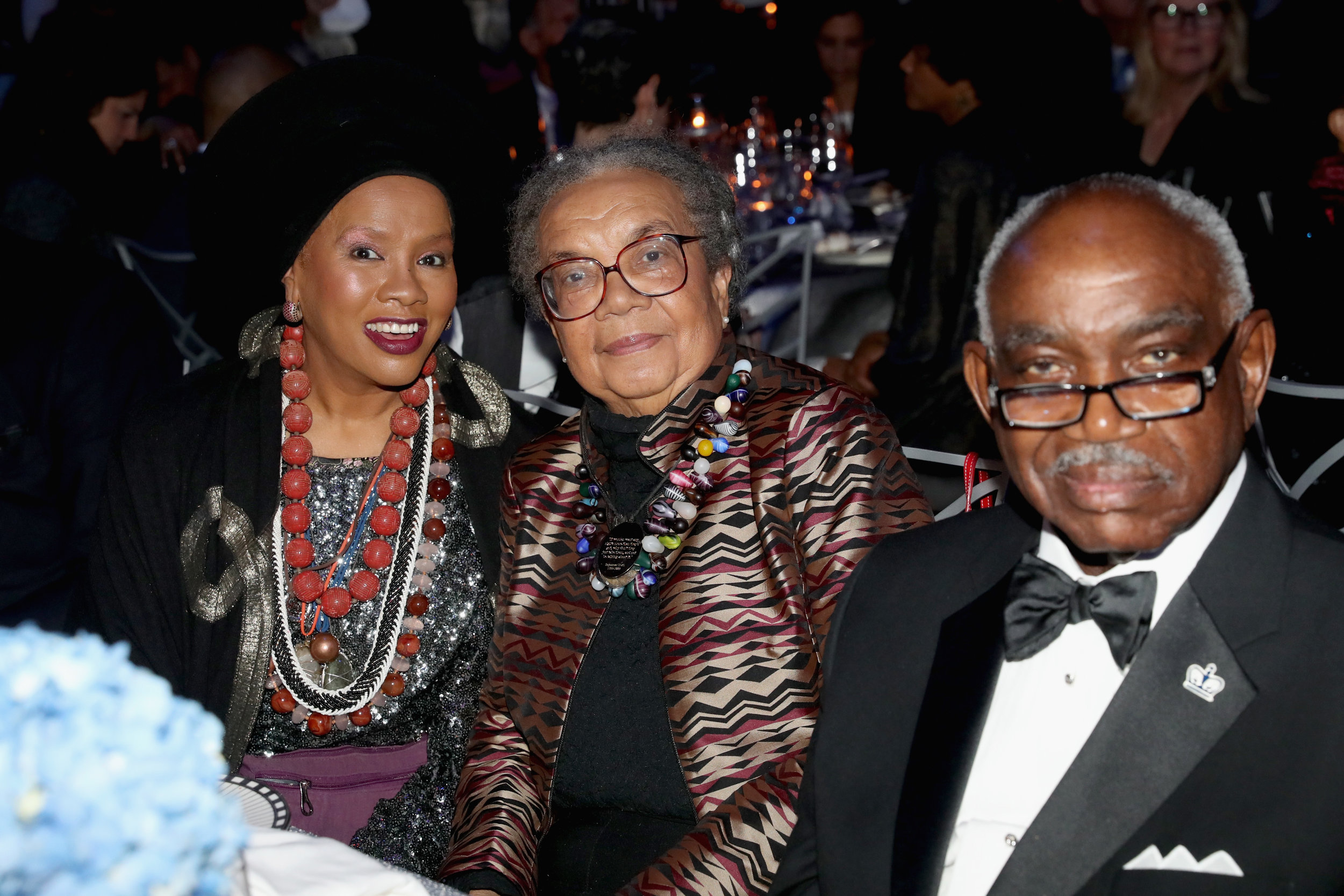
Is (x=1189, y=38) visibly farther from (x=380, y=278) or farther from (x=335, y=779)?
(x=335, y=779)

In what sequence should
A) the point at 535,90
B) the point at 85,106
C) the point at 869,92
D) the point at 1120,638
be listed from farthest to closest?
1. the point at 535,90
2. the point at 869,92
3. the point at 85,106
4. the point at 1120,638

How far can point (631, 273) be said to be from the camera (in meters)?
2.45

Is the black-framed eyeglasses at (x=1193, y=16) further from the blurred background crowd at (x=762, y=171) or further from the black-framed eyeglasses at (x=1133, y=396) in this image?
the black-framed eyeglasses at (x=1133, y=396)

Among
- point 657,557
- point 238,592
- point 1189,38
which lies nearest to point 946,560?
point 657,557

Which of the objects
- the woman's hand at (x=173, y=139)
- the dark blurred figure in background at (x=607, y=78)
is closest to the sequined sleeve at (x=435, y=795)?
the dark blurred figure in background at (x=607, y=78)

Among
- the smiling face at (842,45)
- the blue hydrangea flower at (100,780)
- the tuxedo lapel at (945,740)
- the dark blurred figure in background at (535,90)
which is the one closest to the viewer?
the blue hydrangea flower at (100,780)

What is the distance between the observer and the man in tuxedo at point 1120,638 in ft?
4.72

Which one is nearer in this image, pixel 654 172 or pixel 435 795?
pixel 654 172

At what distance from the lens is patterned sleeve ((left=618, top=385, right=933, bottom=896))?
2.03 metres

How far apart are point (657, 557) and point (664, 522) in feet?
0.23

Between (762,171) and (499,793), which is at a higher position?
(762,171)

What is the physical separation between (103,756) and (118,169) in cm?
485

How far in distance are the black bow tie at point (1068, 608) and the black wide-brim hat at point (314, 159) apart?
174 centimetres

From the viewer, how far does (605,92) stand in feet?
14.3
